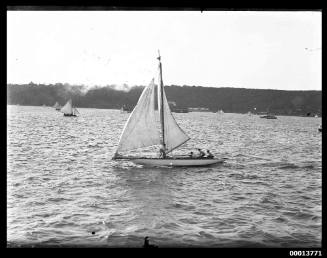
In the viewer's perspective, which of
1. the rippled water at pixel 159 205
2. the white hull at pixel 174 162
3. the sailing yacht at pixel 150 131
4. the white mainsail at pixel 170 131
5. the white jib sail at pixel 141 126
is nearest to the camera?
the rippled water at pixel 159 205

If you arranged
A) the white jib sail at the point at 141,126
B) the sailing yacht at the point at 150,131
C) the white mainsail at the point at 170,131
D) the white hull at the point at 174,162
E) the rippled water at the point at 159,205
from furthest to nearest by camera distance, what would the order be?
the white mainsail at the point at 170,131, the white hull at the point at 174,162, the sailing yacht at the point at 150,131, the white jib sail at the point at 141,126, the rippled water at the point at 159,205

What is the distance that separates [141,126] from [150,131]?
2.88ft

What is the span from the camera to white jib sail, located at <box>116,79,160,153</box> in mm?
23875

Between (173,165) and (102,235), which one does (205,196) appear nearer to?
(173,165)

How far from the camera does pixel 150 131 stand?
24.7m

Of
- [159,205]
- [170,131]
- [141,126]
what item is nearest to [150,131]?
[141,126]

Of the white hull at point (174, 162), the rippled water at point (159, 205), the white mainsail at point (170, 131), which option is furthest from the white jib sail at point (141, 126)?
the rippled water at point (159, 205)

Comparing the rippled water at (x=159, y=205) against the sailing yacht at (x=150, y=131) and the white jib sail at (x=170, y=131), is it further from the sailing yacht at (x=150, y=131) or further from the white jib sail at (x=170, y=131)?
the white jib sail at (x=170, y=131)

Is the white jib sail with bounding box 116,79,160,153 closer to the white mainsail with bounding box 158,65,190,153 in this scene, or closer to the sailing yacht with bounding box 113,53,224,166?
the sailing yacht with bounding box 113,53,224,166

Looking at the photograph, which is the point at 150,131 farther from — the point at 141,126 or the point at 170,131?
the point at 170,131

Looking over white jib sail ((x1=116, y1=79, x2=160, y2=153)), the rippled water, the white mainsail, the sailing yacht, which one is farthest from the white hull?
white jib sail ((x1=116, y1=79, x2=160, y2=153))

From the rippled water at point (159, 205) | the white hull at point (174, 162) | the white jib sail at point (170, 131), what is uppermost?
the white jib sail at point (170, 131)

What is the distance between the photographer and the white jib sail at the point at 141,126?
23.9 meters
